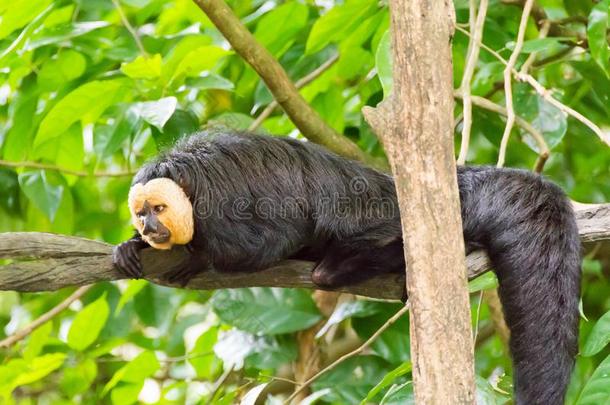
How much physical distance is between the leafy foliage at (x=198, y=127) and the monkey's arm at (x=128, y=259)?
42 centimetres

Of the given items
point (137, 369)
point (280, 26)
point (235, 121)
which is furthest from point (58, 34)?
point (137, 369)

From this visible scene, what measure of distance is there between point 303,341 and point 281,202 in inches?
46.3

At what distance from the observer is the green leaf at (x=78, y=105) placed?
10.1 feet

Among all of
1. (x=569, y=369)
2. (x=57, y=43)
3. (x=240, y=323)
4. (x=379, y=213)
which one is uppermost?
(x=57, y=43)

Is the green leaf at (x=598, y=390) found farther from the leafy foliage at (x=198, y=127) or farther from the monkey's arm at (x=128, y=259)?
the monkey's arm at (x=128, y=259)

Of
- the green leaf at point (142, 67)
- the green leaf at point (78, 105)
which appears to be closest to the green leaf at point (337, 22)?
the green leaf at point (142, 67)

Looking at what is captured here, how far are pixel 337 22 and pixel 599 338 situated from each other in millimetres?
1473

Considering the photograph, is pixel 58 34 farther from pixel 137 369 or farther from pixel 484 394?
pixel 484 394

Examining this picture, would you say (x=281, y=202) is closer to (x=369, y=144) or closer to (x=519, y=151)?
(x=369, y=144)

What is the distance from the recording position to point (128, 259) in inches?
103

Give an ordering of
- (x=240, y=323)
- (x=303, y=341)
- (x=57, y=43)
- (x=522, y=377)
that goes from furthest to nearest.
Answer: (x=303, y=341) < (x=240, y=323) < (x=57, y=43) < (x=522, y=377)

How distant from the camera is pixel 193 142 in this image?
3.05m

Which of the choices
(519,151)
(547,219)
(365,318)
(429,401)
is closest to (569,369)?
(547,219)

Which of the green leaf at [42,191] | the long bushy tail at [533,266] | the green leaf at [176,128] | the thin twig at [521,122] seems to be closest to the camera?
the long bushy tail at [533,266]
